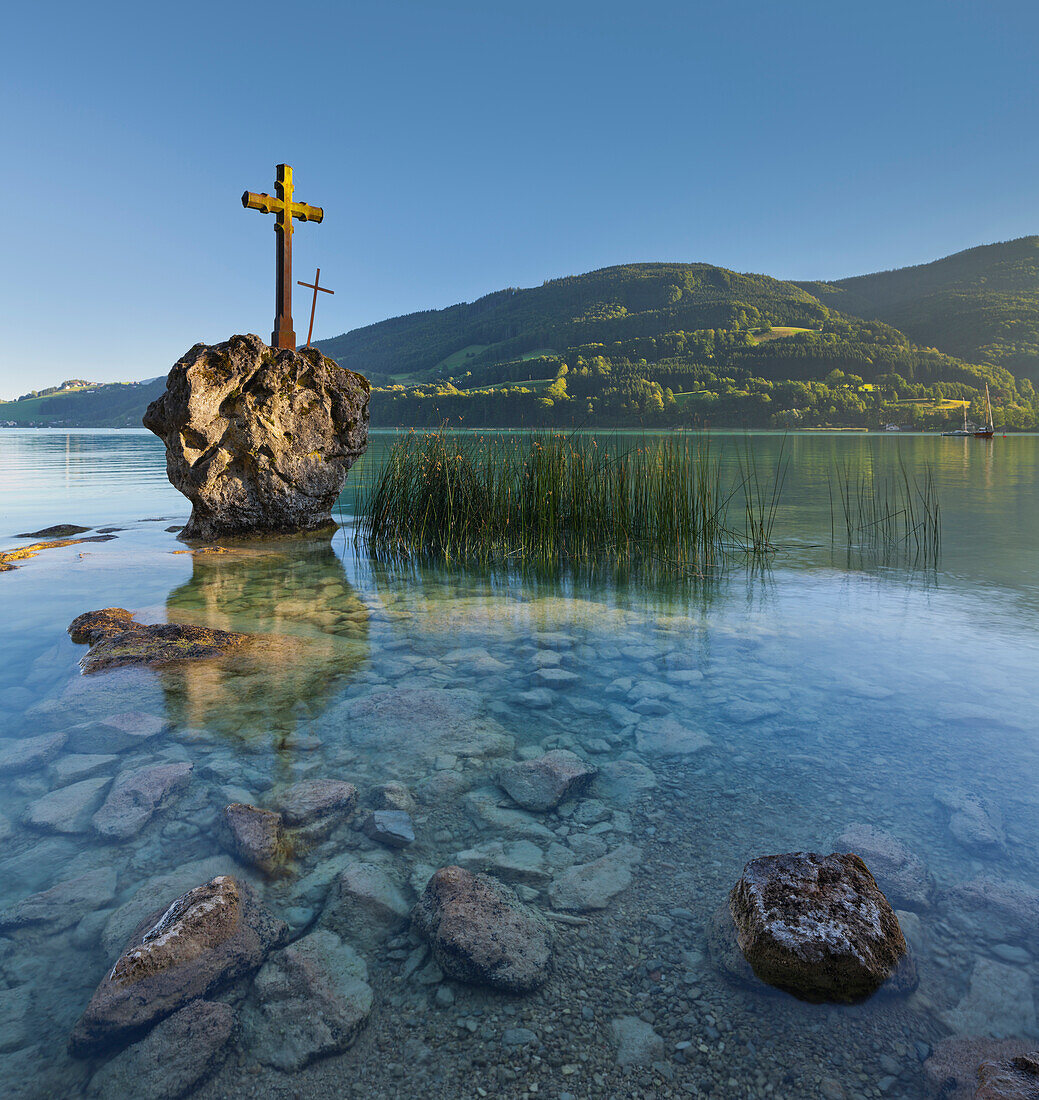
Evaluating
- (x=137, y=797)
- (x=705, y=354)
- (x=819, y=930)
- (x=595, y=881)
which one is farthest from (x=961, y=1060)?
(x=705, y=354)

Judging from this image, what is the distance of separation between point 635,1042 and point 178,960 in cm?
104

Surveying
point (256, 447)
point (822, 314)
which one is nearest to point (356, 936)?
point (256, 447)

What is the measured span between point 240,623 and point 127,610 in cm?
87

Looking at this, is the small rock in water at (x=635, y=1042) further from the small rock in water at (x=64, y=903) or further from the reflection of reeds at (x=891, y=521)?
the reflection of reeds at (x=891, y=521)

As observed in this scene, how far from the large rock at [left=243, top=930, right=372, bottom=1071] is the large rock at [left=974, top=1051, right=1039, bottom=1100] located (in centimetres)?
121

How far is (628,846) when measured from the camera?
6.51 ft

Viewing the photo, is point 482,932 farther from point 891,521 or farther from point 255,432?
point 891,521

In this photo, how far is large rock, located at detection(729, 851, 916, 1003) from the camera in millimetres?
1425

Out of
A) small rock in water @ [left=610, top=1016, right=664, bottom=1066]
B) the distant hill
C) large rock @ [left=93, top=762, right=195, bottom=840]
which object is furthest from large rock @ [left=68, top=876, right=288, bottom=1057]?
the distant hill

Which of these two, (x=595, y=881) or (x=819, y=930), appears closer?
(x=819, y=930)

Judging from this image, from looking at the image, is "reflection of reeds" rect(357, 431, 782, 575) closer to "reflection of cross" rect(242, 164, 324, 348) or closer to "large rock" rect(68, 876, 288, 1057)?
"reflection of cross" rect(242, 164, 324, 348)

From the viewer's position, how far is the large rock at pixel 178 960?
133 cm

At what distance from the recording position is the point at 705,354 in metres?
84.2

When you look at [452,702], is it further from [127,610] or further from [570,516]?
[570,516]
